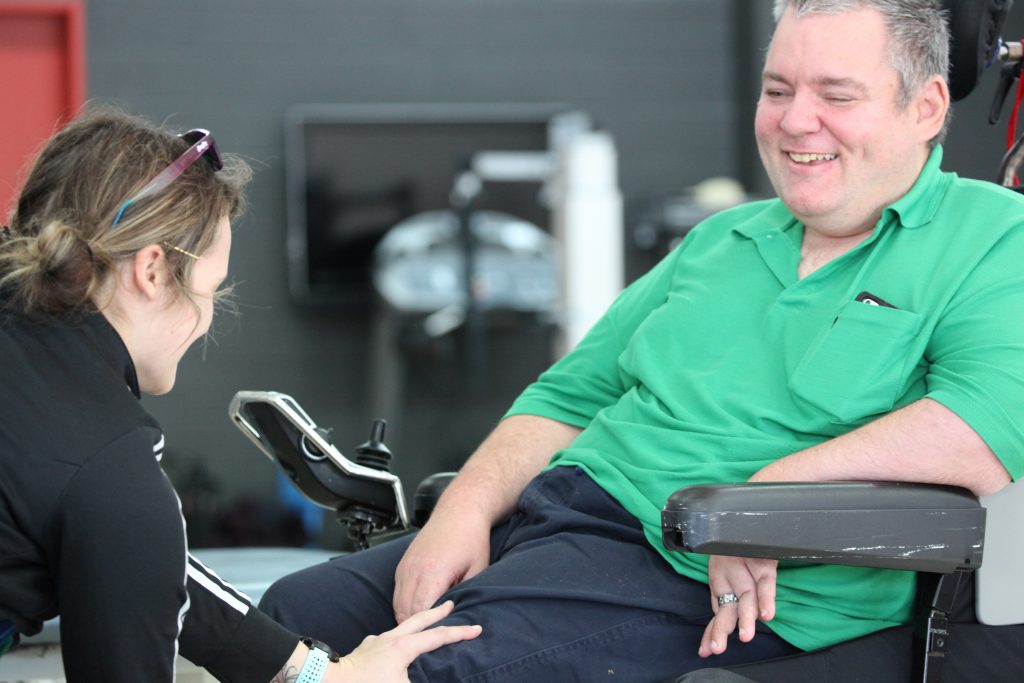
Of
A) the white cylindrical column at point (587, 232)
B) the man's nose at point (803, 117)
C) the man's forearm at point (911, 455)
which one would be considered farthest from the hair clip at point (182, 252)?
the white cylindrical column at point (587, 232)

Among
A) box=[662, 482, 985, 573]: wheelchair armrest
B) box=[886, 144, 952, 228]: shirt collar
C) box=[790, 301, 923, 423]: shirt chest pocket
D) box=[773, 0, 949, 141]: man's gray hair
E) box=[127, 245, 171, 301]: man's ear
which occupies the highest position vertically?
box=[773, 0, 949, 141]: man's gray hair

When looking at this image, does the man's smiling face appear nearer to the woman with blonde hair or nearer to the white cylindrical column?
the woman with blonde hair

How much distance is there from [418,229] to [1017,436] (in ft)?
14.2

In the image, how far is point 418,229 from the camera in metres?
5.64

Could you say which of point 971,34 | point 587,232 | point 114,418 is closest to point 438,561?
point 114,418

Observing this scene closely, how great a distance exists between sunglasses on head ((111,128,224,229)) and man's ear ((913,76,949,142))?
36.6 inches

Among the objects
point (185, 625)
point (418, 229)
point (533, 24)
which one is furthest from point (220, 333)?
point (185, 625)

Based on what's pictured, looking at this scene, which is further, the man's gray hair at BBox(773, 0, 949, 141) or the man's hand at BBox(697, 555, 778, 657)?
the man's gray hair at BBox(773, 0, 949, 141)

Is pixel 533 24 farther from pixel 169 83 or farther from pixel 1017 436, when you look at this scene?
pixel 1017 436

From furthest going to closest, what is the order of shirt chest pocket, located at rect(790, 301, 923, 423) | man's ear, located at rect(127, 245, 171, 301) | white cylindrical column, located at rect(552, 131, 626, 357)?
white cylindrical column, located at rect(552, 131, 626, 357)
shirt chest pocket, located at rect(790, 301, 923, 423)
man's ear, located at rect(127, 245, 171, 301)

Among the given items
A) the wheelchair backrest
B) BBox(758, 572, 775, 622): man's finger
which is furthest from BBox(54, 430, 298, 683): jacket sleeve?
the wheelchair backrest

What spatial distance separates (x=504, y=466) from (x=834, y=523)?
24.5 inches

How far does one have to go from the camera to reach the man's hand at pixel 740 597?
146cm

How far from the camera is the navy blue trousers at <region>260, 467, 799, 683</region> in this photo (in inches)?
58.2
